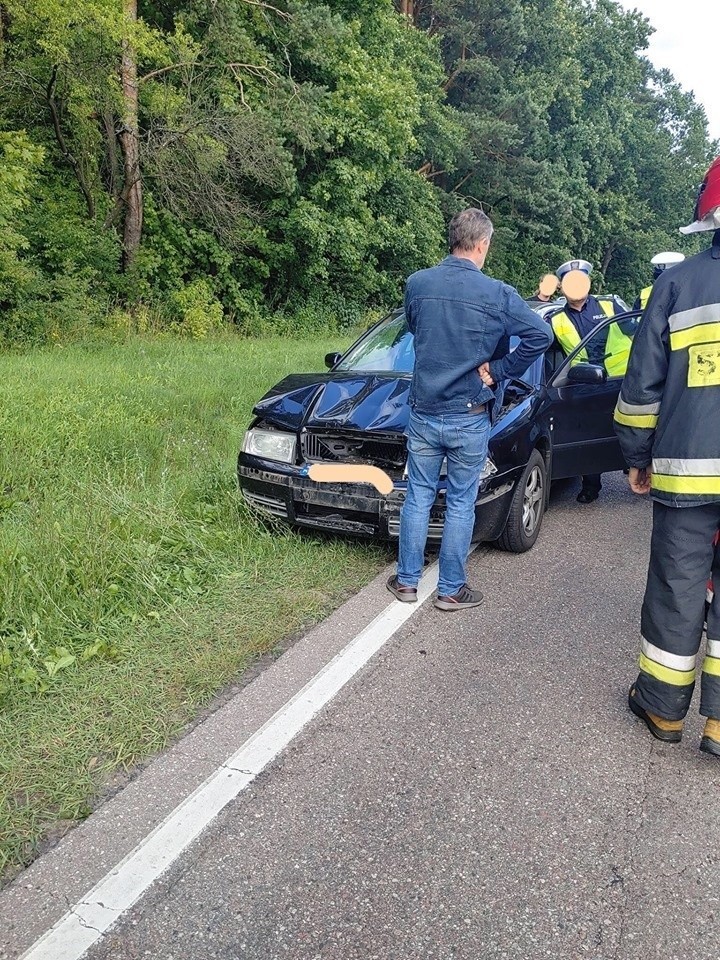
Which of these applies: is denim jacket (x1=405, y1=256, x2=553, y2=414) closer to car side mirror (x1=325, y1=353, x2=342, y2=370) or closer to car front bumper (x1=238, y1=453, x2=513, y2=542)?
car front bumper (x1=238, y1=453, x2=513, y2=542)

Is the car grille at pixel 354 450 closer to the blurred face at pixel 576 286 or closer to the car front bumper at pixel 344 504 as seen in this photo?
the car front bumper at pixel 344 504

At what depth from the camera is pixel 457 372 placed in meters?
3.87

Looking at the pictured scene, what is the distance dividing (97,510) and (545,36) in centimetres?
2949

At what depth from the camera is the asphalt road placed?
6.82 feet

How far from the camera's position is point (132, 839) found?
7.88 ft

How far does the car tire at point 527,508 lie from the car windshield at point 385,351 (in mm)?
1075

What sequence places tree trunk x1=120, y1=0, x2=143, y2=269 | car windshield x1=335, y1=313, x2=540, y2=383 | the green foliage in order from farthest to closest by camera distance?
Answer: 1. tree trunk x1=120, y1=0, x2=143, y2=269
2. the green foliage
3. car windshield x1=335, y1=313, x2=540, y2=383

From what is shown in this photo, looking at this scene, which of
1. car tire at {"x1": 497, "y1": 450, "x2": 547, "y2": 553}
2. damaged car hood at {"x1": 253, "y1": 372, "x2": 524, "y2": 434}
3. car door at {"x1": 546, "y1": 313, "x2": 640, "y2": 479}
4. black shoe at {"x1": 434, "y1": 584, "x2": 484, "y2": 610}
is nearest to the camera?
black shoe at {"x1": 434, "y1": 584, "x2": 484, "y2": 610}

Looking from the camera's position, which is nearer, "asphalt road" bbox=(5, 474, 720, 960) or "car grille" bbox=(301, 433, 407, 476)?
"asphalt road" bbox=(5, 474, 720, 960)

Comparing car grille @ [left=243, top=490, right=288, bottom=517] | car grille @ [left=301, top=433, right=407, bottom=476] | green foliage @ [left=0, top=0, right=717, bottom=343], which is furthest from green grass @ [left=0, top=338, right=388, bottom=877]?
green foliage @ [left=0, top=0, right=717, bottom=343]

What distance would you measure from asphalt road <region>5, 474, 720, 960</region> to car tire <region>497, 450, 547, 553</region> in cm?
129

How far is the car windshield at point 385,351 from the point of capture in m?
5.49

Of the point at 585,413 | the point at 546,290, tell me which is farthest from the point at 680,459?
the point at 546,290

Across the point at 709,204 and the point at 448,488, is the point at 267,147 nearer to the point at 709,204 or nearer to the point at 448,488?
the point at 448,488
